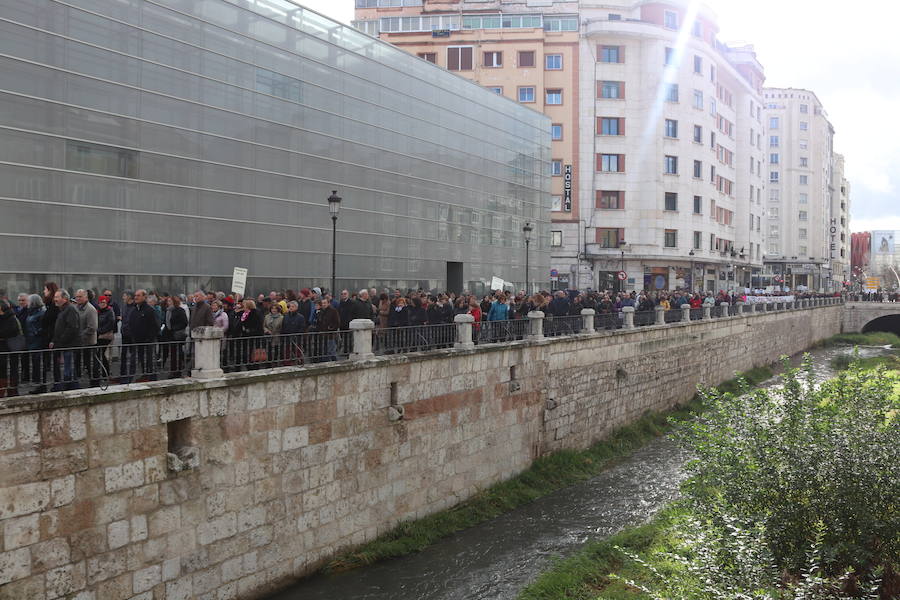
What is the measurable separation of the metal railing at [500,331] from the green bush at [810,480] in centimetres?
611

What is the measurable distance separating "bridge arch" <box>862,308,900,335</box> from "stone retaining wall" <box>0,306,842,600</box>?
53.4m

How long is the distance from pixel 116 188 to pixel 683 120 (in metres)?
38.7

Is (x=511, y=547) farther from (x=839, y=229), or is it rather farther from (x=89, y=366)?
(x=839, y=229)

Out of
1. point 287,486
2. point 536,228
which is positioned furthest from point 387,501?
point 536,228

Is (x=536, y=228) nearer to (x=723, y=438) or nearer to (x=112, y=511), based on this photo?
(x=723, y=438)

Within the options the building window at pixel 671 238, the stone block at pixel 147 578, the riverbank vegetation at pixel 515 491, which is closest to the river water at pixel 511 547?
the riverbank vegetation at pixel 515 491

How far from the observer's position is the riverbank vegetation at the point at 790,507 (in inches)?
365

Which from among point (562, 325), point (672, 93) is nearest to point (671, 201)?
point (672, 93)

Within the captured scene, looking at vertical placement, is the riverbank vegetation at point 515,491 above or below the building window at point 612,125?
below

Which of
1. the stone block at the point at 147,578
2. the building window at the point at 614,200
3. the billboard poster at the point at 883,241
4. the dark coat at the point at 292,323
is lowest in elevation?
the stone block at the point at 147,578

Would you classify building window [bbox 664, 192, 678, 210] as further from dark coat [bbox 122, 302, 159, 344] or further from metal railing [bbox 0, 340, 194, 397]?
metal railing [bbox 0, 340, 194, 397]

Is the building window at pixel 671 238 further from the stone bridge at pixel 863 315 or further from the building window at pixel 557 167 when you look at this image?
the stone bridge at pixel 863 315

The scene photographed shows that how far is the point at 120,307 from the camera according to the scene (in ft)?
59.4

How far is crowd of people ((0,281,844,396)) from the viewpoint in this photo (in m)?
9.33
